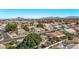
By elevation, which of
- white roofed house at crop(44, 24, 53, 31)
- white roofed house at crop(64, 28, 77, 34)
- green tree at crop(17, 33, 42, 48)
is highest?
white roofed house at crop(44, 24, 53, 31)

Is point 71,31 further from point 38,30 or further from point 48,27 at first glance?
point 38,30

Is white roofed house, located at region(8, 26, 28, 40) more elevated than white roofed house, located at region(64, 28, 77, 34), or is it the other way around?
white roofed house, located at region(64, 28, 77, 34)

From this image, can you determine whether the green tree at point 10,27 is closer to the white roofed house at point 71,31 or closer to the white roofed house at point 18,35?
the white roofed house at point 18,35

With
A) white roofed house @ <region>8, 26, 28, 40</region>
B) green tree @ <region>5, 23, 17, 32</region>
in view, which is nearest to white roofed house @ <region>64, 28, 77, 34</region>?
white roofed house @ <region>8, 26, 28, 40</region>

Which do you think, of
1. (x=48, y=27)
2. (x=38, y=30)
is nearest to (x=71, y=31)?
(x=48, y=27)

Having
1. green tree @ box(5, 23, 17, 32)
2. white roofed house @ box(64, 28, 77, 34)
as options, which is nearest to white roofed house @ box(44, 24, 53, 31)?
white roofed house @ box(64, 28, 77, 34)

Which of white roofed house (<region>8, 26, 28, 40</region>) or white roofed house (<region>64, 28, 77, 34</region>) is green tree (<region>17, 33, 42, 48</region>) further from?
white roofed house (<region>64, 28, 77, 34</region>)

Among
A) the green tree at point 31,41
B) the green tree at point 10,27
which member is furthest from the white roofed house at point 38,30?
the green tree at point 10,27
